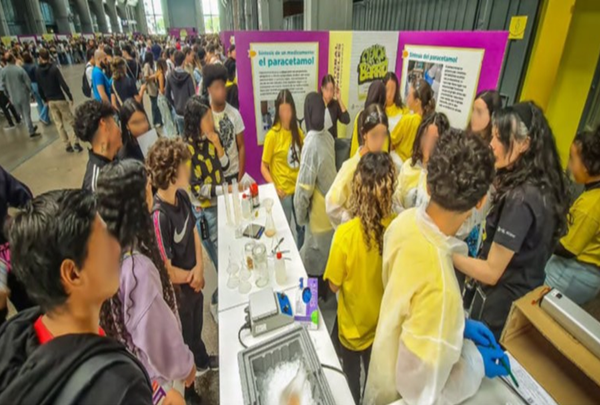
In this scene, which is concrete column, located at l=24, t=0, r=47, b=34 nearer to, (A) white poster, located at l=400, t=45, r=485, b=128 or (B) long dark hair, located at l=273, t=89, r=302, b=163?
(B) long dark hair, located at l=273, t=89, r=302, b=163

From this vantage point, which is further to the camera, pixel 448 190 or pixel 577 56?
pixel 577 56

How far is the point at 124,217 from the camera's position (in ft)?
3.71

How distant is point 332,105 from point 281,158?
1.07 meters

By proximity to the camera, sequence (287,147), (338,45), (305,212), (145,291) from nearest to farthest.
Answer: (145,291)
(305,212)
(287,147)
(338,45)

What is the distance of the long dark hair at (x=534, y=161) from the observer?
1383mm

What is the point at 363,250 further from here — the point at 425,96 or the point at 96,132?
the point at 425,96

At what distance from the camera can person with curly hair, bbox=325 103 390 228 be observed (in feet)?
6.16

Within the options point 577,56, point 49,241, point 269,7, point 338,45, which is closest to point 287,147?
point 338,45

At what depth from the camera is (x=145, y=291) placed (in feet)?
3.63

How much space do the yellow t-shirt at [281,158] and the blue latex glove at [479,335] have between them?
1.94 meters

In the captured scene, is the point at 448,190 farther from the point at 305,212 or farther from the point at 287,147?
the point at 287,147

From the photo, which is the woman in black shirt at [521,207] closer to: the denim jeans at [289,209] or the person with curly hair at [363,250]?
the person with curly hair at [363,250]

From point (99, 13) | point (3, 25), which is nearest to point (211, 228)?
point (3, 25)

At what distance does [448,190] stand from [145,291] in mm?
1142
